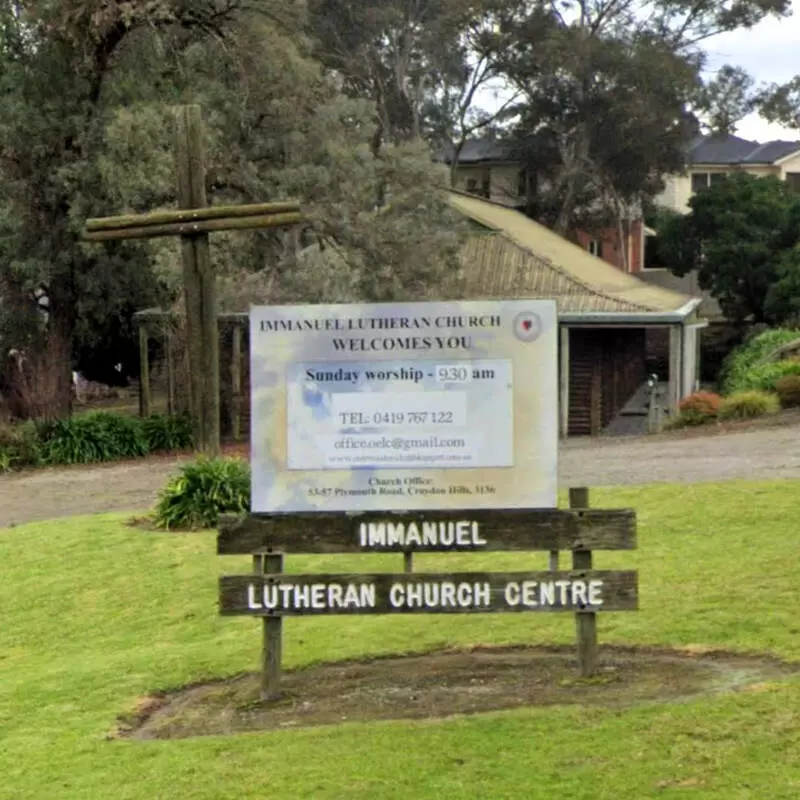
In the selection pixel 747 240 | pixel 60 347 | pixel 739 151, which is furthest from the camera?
pixel 739 151

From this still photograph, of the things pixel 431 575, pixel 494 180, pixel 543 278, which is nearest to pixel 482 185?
pixel 494 180

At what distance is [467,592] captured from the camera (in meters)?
6.66

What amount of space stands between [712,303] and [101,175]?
3074cm

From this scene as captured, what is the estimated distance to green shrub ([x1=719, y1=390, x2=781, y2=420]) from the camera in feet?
71.3

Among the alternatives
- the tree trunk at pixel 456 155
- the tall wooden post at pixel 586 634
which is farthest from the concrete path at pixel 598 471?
the tree trunk at pixel 456 155

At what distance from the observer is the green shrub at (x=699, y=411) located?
22312 mm

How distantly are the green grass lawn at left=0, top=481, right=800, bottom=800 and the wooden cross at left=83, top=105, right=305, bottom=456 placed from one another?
1.64 m

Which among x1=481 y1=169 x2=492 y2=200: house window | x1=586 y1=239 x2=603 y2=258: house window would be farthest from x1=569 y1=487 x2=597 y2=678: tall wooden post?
x1=481 y1=169 x2=492 y2=200: house window

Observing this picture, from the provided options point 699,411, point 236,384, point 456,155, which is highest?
point 456,155

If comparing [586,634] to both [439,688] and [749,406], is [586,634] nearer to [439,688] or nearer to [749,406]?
[439,688]

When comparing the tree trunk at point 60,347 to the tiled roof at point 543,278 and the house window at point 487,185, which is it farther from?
the house window at point 487,185

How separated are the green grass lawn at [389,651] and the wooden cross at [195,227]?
1.64m

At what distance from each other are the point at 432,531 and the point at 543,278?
2281 cm

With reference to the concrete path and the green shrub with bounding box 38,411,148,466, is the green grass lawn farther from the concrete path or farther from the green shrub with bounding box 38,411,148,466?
the green shrub with bounding box 38,411,148,466
